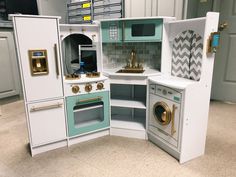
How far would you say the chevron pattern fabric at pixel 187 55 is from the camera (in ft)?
6.35

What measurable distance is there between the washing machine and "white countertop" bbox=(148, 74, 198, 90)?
50 millimetres

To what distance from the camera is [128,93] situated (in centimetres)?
277

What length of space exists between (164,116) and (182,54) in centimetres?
74

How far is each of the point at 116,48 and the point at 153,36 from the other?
26.2 inches

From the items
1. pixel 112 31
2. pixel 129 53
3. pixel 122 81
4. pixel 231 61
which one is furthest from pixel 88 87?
pixel 231 61

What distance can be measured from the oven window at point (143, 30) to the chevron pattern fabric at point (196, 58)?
19.8 inches

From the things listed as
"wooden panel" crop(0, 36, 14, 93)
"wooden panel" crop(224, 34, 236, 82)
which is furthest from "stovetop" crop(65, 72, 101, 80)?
"wooden panel" crop(224, 34, 236, 82)

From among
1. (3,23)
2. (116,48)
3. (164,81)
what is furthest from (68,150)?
(3,23)

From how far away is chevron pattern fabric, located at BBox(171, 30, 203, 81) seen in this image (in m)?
1.94

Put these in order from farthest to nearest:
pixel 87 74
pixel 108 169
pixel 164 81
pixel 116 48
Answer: pixel 116 48 → pixel 87 74 → pixel 164 81 → pixel 108 169

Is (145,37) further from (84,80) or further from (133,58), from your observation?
(84,80)

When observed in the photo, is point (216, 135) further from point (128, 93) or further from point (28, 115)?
point (28, 115)

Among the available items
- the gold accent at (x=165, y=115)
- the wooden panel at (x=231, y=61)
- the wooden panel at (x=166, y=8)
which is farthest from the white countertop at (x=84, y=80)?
the wooden panel at (x=231, y=61)

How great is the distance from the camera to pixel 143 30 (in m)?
2.29
